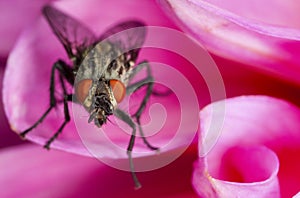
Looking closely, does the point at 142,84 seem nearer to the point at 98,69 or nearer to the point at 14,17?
the point at 98,69

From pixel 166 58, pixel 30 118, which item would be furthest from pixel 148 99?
pixel 30 118

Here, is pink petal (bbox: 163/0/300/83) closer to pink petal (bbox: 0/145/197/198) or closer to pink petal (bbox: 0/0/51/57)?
pink petal (bbox: 0/145/197/198)

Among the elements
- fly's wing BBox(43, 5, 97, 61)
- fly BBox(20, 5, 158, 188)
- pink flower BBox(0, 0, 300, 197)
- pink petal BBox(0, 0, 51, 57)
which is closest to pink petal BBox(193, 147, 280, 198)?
pink flower BBox(0, 0, 300, 197)

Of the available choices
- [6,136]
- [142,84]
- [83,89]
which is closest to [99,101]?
[83,89]

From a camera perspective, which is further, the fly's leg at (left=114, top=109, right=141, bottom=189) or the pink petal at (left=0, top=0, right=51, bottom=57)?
the pink petal at (left=0, top=0, right=51, bottom=57)

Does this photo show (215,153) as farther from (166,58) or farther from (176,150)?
(166,58)

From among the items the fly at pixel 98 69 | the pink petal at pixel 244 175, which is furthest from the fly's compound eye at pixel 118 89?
the pink petal at pixel 244 175
